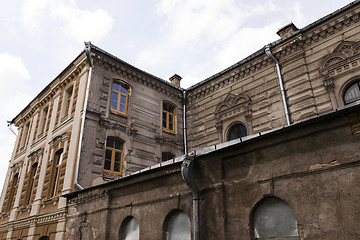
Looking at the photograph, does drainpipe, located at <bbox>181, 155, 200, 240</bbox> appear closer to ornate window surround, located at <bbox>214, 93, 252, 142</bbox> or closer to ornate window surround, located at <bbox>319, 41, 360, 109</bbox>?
ornate window surround, located at <bbox>319, 41, 360, 109</bbox>

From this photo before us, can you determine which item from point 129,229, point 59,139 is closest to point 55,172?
point 59,139

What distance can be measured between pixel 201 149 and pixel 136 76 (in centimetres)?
921

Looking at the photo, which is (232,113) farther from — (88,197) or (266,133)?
(266,133)

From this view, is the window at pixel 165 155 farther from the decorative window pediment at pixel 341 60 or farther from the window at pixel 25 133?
the window at pixel 25 133

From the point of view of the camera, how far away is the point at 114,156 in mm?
12820

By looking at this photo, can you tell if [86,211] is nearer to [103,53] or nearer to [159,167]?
[159,167]

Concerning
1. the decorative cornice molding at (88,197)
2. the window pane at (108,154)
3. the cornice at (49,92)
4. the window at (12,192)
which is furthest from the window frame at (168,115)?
the window at (12,192)

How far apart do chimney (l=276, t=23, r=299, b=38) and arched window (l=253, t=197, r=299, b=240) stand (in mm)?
9906

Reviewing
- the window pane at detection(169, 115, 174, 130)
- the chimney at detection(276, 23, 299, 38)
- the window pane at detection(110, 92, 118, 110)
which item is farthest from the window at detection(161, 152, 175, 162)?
the chimney at detection(276, 23, 299, 38)

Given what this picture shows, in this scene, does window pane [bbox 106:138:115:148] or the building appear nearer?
the building

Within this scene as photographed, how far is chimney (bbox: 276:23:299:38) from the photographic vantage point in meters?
13.4

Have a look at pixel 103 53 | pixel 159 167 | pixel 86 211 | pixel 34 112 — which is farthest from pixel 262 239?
pixel 34 112

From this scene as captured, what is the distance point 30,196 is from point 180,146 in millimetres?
7988

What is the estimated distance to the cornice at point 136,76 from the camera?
13.7 meters
